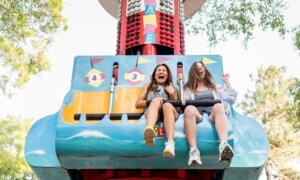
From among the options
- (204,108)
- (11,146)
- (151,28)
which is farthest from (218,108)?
(11,146)

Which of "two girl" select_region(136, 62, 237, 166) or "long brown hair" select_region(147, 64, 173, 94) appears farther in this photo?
"long brown hair" select_region(147, 64, 173, 94)

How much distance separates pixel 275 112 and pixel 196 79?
17931mm

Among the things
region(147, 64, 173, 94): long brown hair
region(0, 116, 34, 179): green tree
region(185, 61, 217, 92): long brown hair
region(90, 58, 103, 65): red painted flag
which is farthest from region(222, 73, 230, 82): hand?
region(0, 116, 34, 179): green tree

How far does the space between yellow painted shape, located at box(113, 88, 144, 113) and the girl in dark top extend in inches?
7.4

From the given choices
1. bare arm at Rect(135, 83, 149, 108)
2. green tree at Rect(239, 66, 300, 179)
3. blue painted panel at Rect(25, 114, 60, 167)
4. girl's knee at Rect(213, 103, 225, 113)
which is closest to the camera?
girl's knee at Rect(213, 103, 225, 113)

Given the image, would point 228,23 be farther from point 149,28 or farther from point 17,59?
point 17,59

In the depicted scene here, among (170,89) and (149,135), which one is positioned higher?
(170,89)

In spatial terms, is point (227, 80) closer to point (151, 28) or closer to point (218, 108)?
point (218, 108)

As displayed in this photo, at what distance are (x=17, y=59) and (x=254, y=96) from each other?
15.8m

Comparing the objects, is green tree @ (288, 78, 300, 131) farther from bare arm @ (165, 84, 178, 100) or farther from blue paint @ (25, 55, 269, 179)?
bare arm @ (165, 84, 178, 100)

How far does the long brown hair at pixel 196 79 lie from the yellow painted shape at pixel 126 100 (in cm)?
64

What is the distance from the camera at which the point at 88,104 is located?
4.81 meters

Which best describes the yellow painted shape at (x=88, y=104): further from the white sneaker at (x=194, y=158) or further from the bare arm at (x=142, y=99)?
the white sneaker at (x=194, y=158)

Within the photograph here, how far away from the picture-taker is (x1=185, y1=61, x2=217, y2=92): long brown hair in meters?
4.71
